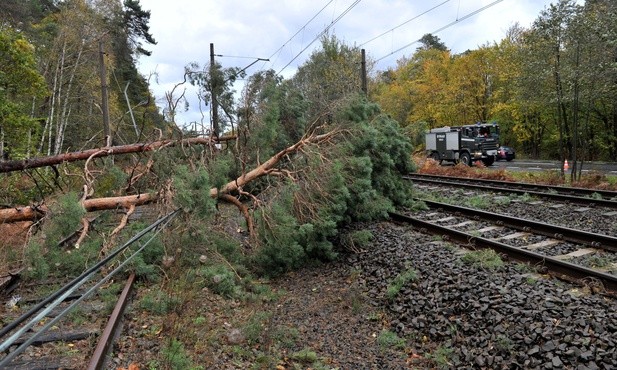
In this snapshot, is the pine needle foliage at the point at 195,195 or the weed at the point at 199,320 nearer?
the weed at the point at 199,320

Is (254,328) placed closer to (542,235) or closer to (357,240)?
(357,240)

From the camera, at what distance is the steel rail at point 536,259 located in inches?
212

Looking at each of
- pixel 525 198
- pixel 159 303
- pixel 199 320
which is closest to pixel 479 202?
pixel 525 198

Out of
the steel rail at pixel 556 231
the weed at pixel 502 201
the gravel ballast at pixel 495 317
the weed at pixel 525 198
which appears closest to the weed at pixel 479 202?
the weed at pixel 502 201

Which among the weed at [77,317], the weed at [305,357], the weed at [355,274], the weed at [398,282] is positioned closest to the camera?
the weed at [77,317]

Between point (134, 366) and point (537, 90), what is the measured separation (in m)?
26.7

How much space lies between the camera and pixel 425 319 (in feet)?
18.4

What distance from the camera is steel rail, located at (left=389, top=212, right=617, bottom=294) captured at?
5.39 meters

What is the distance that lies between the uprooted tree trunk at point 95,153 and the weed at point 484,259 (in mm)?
5961

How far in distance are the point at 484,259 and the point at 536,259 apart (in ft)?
2.30

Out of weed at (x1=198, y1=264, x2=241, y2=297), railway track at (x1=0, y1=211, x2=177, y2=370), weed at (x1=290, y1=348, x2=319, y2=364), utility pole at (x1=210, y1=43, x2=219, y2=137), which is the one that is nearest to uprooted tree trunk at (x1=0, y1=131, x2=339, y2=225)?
utility pole at (x1=210, y1=43, x2=219, y2=137)

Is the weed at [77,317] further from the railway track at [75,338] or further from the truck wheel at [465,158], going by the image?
the truck wheel at [465,158]

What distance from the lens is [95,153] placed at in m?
8.93

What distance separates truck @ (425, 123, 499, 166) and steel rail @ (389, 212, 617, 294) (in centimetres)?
1885
